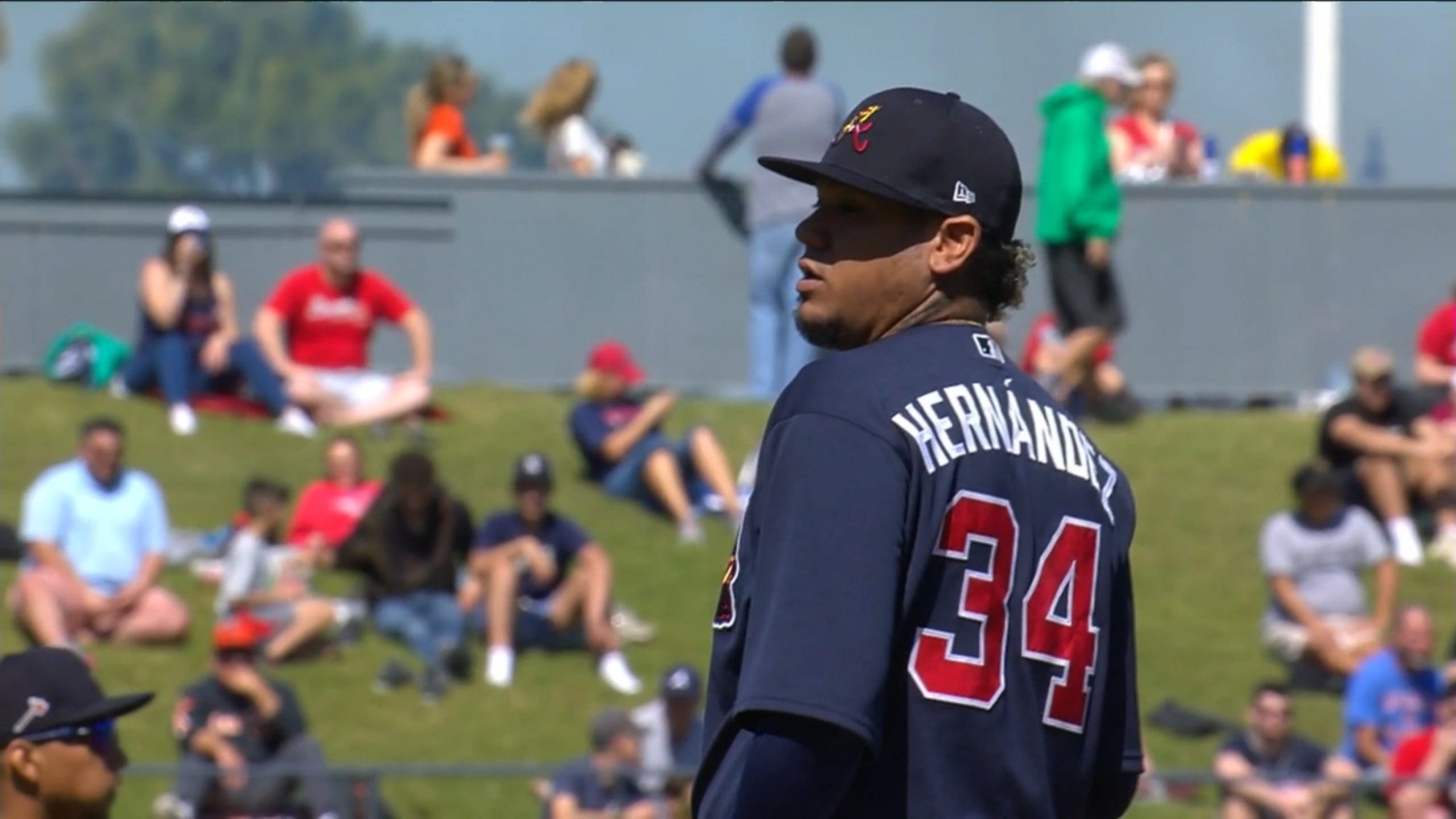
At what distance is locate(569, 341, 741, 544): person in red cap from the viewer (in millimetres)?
12461

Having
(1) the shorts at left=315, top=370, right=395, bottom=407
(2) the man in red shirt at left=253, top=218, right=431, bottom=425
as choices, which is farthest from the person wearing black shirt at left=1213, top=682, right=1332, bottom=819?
(1) the shorts at left=315, top=370, right=395, bottom=407

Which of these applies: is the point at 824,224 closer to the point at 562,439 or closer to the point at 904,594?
the point at 904,594

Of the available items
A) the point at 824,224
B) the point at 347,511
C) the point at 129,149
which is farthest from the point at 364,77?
the point at 824,224

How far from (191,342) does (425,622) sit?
2.92 meters

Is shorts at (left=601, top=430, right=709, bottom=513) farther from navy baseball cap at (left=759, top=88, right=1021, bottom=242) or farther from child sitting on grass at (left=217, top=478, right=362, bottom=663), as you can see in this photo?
navy baseball cap at (left=759, top=88, right=1021, bottom=242)

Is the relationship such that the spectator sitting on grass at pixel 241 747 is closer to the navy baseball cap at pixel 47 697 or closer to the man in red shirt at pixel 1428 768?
the man in red shirt at pixel 1428 768

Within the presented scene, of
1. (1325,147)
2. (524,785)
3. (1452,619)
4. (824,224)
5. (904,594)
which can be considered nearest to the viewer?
(904,594)

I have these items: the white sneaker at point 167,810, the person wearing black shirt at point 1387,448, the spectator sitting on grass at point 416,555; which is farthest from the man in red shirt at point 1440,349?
the white sneaker at point 167,810

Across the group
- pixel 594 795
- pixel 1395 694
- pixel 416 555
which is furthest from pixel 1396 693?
pixel 416 555

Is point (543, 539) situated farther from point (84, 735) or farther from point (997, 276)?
point (997, 276)

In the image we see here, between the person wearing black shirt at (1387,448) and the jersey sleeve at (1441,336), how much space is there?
705 mm

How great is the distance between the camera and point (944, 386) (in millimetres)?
2758

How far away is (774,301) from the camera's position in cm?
1323

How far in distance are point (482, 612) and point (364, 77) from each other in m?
4.60
